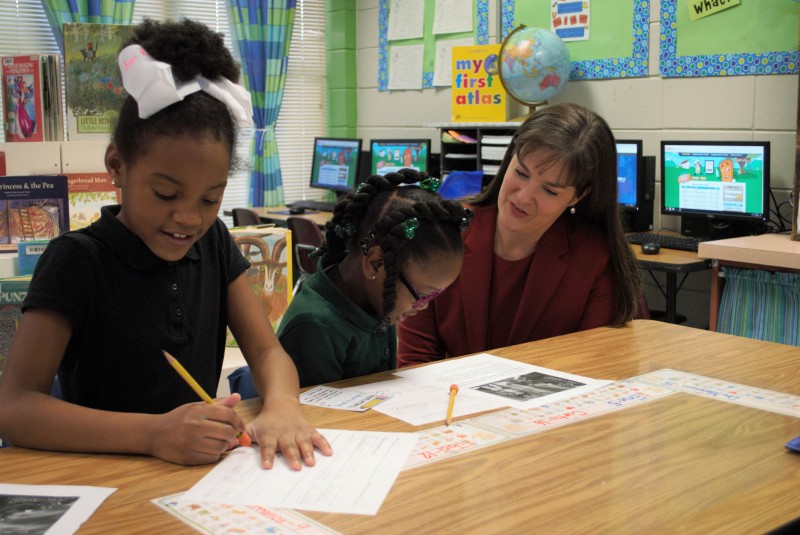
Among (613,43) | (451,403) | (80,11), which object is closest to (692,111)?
(613,43)

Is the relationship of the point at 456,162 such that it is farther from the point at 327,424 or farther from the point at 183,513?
the point at 183,513

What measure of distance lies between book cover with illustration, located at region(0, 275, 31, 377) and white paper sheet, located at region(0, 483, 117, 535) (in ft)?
3.53

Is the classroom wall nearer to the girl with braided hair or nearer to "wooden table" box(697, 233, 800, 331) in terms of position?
"wooden table" box(697, 233, 800, 331)

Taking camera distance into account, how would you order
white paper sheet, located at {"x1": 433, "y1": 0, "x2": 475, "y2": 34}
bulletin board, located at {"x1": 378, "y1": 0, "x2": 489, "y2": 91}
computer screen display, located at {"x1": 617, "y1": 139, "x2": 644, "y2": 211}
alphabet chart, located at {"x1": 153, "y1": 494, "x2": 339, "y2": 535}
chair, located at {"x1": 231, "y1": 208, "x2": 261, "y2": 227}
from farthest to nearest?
white paper sheet, located at {"x1": 433, "y1": 0, "x2": 475, "y2": 34}, bulletin board, located at {"x1": 378, "y1": 0, "x2": 489, "y2": 91}, chair, located at {"x1": 231, "y1": 208, "x2": 261, "y2": 227}, computer screen display, located at {"x1": 617, "y1": 139, "x2": 644, "y2": 211}, alphabet chart, located at {"x1": 153, "y1": 494, "x2": 339, "y2": 535}

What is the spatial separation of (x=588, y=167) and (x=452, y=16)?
146 inches

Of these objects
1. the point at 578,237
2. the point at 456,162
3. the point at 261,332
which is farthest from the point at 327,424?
the point at 456,162

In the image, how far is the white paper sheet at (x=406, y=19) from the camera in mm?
5733

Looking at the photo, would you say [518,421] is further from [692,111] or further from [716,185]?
[692,111]

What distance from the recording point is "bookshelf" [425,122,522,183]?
15.4ft

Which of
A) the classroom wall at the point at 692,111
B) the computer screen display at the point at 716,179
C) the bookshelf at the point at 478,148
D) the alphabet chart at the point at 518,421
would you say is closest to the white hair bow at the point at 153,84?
the alphabet chart at the point at 518,421

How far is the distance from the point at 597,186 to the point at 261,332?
98 cm

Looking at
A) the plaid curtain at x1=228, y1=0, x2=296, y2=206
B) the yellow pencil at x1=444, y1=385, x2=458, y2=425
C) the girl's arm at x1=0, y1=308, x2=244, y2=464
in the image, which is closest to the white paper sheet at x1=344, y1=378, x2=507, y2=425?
the yellow pencil at x1=444, y1=385, x2=458, y2=425

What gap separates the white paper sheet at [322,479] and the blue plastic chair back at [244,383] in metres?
0.38

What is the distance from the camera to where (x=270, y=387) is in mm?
1346
